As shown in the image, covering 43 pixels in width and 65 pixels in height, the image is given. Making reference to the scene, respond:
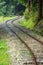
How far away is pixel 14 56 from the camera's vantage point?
1484cm

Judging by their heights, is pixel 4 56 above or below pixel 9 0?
above

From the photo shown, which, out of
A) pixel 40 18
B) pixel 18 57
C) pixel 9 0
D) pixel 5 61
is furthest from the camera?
pixel 9 0

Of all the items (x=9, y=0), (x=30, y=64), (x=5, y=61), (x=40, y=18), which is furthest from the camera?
(x=9, y=0)

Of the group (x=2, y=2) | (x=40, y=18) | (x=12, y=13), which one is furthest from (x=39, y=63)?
(x=12, y=13)

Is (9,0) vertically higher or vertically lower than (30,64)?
lower

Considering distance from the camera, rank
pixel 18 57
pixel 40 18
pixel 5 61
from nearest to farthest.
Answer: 1. pixel 5 61
2. pixel 18 57
3. pixel 40 18

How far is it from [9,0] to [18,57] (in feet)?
264

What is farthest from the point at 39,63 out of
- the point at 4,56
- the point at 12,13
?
the point at 12,13

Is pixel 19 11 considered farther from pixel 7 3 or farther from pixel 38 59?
pixel 38 59

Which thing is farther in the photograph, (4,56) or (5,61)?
(4,56)

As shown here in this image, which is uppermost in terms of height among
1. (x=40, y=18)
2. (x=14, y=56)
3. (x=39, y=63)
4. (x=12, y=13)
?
(x=39, y=63)

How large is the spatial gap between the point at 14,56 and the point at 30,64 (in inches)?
104

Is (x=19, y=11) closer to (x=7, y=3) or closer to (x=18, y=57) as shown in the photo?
(x=7, y=3)

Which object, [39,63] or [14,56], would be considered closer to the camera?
[39,63]
